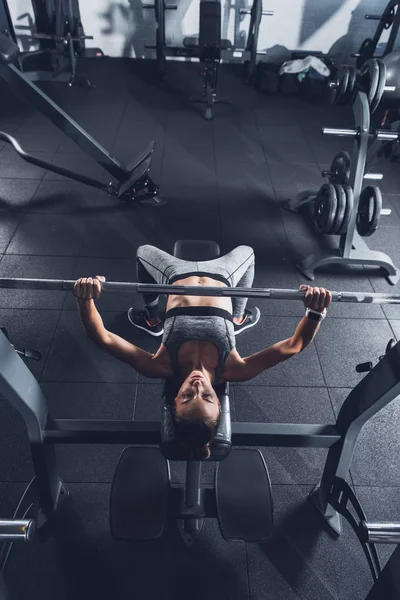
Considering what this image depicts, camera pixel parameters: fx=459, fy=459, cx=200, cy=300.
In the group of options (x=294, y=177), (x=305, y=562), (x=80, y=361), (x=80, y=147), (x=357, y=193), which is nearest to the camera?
(x=305, y=562)

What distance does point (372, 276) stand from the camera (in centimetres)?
347

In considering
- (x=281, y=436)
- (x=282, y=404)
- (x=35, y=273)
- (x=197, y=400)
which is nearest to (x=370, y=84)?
(x=282, y=404)

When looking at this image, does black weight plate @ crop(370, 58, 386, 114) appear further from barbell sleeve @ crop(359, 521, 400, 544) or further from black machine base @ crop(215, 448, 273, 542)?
barbell sleeve @ crop(359, 521, 400, 544)

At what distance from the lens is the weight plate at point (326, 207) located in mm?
3100

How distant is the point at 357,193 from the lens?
3.15 meters

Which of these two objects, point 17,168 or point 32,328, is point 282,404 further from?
point 17,168

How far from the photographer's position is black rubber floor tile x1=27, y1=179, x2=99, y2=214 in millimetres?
3928

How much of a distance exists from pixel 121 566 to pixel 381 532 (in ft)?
3.68

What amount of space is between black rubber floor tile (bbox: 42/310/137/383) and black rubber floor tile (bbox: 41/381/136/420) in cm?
4

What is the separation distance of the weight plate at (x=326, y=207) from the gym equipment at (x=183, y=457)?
5.22 ft

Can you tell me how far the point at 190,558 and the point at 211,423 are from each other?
867 mm

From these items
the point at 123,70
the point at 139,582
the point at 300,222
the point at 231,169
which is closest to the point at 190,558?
the point at 139,582

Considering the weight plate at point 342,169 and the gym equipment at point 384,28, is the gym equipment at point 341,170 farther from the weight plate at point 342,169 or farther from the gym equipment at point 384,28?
the gym equipment at point 384,28

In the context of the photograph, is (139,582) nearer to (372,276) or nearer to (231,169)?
(372,276)
